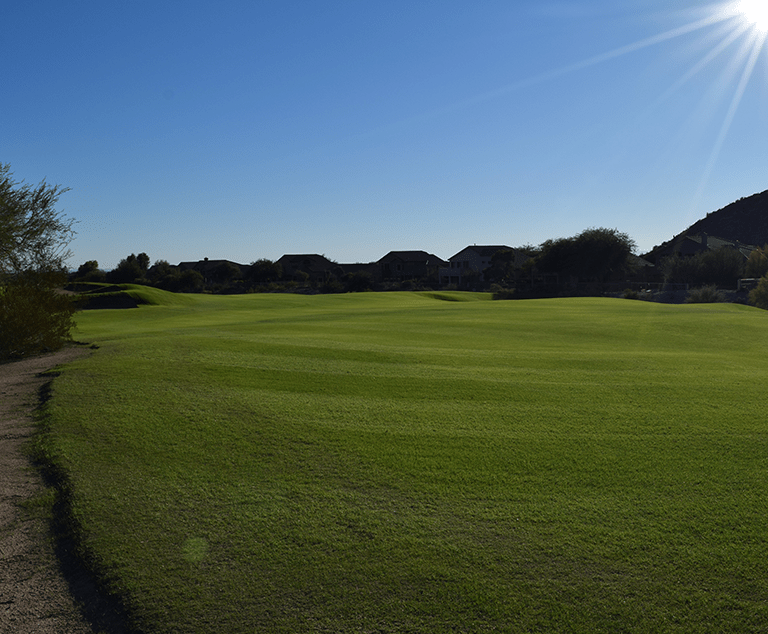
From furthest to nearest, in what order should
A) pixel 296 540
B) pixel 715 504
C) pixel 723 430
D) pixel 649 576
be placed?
1. pixel 723 430
2. pixel 715 504
3. pixel 296 540
4. pixel 649 576

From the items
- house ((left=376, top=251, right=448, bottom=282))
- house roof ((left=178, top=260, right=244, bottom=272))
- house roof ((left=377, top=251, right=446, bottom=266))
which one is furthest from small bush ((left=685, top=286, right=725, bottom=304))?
house roof ((left=178, top=260, right=244, bottom=272))

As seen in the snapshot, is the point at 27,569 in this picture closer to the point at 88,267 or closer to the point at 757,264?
the point at 757,264

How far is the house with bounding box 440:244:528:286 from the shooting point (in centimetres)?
9506

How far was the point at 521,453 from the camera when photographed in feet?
20.5

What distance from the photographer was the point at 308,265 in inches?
4274

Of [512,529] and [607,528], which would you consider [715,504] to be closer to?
[607,528]

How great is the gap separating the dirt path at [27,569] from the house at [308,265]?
97.8m

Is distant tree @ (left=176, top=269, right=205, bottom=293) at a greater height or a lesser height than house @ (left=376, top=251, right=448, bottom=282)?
lesser

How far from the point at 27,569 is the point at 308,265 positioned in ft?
347

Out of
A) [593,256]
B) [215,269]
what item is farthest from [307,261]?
[593,256]

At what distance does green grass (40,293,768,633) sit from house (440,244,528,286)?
Result: 3360 inches

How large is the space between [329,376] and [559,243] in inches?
2578

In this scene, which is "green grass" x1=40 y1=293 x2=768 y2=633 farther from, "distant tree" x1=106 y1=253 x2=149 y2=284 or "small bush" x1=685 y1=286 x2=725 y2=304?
"distant tree" x1=106 y1=253 x2=149 y2=284

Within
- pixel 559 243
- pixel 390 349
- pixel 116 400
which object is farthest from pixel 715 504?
pixel 559 243
